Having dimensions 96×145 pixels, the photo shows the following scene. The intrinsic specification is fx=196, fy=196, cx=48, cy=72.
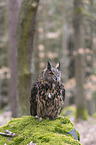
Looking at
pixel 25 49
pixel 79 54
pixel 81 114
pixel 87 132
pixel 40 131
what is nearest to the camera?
pixel 40 131

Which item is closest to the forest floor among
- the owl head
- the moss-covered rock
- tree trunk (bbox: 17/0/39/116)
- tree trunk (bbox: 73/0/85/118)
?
tree trunk (bbox: 73/0/85/118)

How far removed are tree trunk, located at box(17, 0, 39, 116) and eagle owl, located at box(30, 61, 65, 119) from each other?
72.9 inches

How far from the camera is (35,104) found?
3230 millimetres

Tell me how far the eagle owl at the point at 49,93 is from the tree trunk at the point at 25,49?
6.07ft

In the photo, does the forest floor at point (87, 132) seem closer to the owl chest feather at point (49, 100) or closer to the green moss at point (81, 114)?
the green moss at point (81, 114)

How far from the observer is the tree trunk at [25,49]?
5.02m

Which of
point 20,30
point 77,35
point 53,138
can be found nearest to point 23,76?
point 20,30

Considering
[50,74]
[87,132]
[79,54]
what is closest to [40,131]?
[50,74]

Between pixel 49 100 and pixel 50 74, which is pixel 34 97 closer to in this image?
pixel 49 100

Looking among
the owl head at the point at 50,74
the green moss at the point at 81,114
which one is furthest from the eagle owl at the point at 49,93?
the green moss at the point at 81,114

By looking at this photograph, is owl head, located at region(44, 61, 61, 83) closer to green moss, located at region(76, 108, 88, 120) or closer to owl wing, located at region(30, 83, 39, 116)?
owl wing, located at region(30, 83, 39, 116)

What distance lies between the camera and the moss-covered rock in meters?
2.69

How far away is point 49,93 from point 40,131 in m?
0.58

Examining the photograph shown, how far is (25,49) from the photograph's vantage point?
5.10 meters
